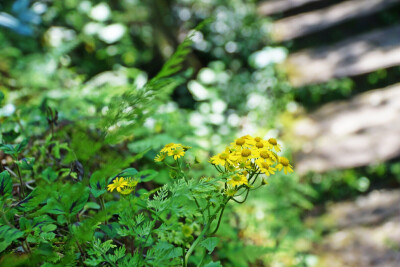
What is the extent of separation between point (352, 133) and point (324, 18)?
5.90 feet

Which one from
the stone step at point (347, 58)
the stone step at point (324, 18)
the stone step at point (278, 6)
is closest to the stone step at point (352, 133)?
the stone step at point (347, 58)

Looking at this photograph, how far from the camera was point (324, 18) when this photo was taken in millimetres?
4059

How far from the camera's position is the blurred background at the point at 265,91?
1921 millimetres

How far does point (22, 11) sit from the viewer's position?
1904mm

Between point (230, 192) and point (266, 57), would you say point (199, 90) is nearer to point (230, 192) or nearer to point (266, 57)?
point (266, 57)

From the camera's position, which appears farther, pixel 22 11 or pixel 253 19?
pixel 253 19

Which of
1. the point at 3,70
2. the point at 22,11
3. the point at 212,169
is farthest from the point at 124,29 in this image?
the point at 212,169

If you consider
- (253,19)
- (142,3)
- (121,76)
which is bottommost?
(121,76)

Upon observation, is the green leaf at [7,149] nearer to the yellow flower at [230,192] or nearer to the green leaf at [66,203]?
the green leaf at [66,203]

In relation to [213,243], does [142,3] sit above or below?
above

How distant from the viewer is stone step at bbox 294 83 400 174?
2.76 metres

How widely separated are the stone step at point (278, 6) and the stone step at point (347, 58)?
880 mm

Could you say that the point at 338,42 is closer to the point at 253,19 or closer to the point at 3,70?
the point at 253,19

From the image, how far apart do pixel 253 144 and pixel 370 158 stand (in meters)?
2.24
